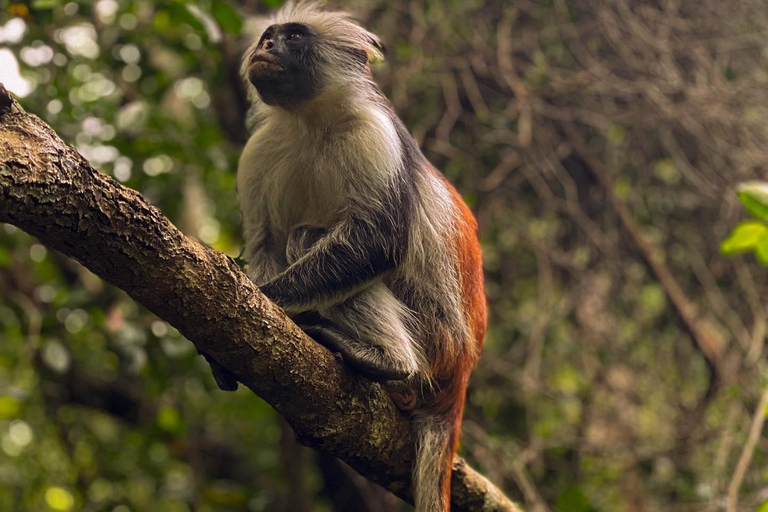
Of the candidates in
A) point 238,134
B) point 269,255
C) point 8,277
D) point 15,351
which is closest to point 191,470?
point 15,351

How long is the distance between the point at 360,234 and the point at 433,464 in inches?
41.3

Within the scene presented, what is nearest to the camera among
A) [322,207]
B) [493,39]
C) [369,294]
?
[369,294]

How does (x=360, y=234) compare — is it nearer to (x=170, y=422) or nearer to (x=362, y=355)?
(x=362, y=355)

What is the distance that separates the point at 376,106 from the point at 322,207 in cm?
55

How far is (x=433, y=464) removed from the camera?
10.6ft

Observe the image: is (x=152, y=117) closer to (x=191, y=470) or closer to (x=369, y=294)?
(x=369, y=294)

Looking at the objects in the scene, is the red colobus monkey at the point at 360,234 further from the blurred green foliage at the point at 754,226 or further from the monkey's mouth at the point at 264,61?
the blurred green foliage at the point at 754,226

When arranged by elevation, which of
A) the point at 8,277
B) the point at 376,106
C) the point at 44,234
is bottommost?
the point at 8,277

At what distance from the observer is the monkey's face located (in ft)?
11.4

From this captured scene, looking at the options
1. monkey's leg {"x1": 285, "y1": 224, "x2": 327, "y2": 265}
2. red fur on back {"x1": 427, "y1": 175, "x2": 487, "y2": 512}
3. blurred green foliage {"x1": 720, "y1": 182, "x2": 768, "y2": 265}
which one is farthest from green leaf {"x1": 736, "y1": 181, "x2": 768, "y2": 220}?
monkey's leg {"x1": 285, "y1": 224, "x2": 327, "y2": 265}

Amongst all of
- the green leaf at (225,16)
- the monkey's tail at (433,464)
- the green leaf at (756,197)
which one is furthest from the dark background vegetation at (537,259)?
the green leaf at (756,197)

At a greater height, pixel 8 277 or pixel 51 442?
pixel 8 277

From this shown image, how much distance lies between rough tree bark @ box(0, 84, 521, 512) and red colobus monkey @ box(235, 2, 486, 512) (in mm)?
162

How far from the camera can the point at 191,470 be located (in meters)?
6.21
